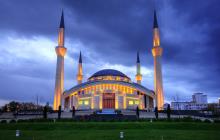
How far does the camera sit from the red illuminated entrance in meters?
60.0

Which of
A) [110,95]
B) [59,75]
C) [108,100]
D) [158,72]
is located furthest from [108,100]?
[158,72]

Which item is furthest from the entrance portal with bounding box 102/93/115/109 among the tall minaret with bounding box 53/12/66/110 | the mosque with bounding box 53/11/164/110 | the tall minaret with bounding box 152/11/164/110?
the tall minaret with bounding box 53/12/66/110

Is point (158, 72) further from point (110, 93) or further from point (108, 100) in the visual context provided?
point (108, 100)

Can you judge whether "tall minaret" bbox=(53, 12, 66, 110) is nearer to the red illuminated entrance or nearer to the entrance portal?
the entrance portal

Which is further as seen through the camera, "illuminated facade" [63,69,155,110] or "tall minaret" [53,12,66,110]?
"illuminated facade" [63,69,155,110]

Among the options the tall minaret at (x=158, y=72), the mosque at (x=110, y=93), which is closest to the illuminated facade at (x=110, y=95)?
the mosque at (x=110, y=93)

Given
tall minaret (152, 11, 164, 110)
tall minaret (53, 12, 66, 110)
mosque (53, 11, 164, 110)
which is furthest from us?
mosque (53, 11, 164, 110)

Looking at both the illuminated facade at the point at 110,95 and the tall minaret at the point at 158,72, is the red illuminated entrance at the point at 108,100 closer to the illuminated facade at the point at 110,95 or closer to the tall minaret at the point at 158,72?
the illuminated facade at the point at 110,95

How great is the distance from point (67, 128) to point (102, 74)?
50.2 m

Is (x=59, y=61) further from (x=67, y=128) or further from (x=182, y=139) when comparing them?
(x=182, y=139)

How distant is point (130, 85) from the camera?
63.6m

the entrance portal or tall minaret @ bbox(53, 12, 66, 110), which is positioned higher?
tall minaret @ bbox(53, 12, 66, 110)

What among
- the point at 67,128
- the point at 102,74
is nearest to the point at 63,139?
the point at 67,128

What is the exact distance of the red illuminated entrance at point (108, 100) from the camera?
197 ft
